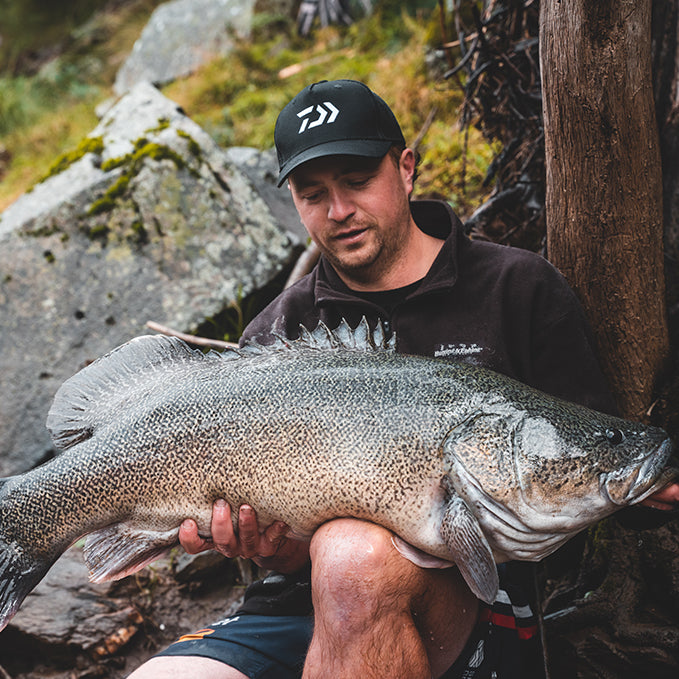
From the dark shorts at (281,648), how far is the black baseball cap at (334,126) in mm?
1933

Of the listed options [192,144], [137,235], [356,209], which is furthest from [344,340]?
[192,144]

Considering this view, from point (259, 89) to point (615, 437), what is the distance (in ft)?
28.3

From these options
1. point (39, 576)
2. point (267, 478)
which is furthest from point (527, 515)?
point (39, 576)

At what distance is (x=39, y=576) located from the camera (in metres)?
2.34

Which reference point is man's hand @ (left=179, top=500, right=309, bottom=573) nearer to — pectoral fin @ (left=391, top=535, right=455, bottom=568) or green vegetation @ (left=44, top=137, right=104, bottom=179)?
pectoral fin @ (left=391, top=535, right=455, bottom=568)

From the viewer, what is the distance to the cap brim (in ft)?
8.36

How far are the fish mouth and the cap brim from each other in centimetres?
156

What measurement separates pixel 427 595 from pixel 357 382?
76 cm

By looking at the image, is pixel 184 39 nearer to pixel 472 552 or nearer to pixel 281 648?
pixel 281 648

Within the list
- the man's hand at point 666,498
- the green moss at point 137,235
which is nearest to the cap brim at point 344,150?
the man's hand at point 666,498

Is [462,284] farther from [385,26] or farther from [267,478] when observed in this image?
[385,26]

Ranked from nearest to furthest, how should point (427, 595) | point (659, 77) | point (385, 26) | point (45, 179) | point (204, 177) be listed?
point (427, 595), point (659, 77), point (204, 177), point (45, 179), point (385, 26)

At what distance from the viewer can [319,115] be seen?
2.63 m

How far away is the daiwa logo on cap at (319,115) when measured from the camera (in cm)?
260
